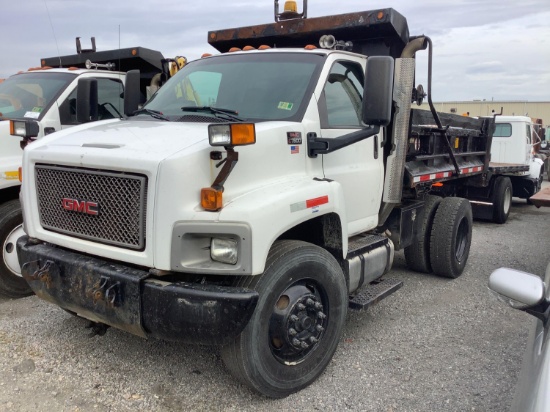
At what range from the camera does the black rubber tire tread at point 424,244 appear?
241 inches

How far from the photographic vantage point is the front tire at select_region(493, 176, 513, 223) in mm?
10242

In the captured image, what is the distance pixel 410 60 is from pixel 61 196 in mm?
3412

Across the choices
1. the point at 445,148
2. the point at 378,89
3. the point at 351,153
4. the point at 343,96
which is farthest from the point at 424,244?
the point at 378,89

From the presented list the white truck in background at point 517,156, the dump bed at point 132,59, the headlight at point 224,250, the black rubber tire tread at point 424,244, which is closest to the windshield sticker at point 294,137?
the headlight at point 224,250

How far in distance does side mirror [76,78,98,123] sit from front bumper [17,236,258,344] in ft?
6.69

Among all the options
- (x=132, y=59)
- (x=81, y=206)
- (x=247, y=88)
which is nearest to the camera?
(x=81, y=206)

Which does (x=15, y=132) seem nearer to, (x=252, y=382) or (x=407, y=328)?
(x=252, y=382)

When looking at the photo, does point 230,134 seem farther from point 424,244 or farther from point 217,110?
point 424,244

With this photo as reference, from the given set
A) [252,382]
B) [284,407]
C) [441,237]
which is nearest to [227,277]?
[252,382]

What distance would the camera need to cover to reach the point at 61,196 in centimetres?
347

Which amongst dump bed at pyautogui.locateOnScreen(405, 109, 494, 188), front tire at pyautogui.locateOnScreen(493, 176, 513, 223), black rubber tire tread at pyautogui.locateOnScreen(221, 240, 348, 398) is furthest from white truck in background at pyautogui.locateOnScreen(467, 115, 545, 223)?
black rubber tire tread at pyautogui.locateOnScreen(221, 240, 348, 398)

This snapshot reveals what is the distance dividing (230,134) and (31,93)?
406 centimetres

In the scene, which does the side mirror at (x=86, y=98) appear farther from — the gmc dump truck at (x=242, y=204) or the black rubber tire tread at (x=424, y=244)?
the black rubber tire tread at (x=424, y=244)

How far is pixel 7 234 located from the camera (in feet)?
16.8
